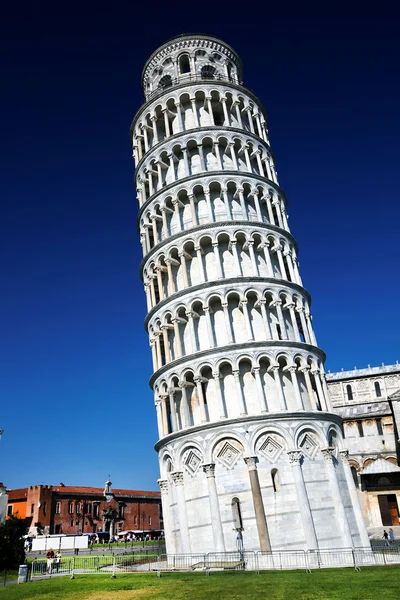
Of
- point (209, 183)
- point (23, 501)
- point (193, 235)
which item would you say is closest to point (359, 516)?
point (193, 235)

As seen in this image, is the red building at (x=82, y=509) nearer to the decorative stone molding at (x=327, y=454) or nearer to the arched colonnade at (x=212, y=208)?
the arched colonnade at (x=212, y=208)

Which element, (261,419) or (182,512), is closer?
(261,419)

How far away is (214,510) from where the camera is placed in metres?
28.6

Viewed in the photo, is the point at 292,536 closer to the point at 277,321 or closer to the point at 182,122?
the point at 277,321

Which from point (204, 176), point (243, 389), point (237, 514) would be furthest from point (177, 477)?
point (204, 176)

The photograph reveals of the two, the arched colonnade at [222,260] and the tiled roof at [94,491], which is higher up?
the arched colonnade at [222,260]

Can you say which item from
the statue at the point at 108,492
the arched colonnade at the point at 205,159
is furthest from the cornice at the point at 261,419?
the statue at the point at 108,492

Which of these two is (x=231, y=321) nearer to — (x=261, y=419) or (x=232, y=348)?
(x=232, y=348)

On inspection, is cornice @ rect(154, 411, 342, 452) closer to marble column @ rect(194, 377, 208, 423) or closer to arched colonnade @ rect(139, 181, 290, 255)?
marble column @ rect(194, 377, 208, 423)

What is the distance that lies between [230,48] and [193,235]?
2445 centimetres

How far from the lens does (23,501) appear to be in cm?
7131

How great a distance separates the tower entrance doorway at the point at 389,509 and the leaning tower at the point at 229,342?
2707 cm

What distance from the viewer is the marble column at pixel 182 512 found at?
29.4 metres

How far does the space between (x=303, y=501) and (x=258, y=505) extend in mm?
2527
